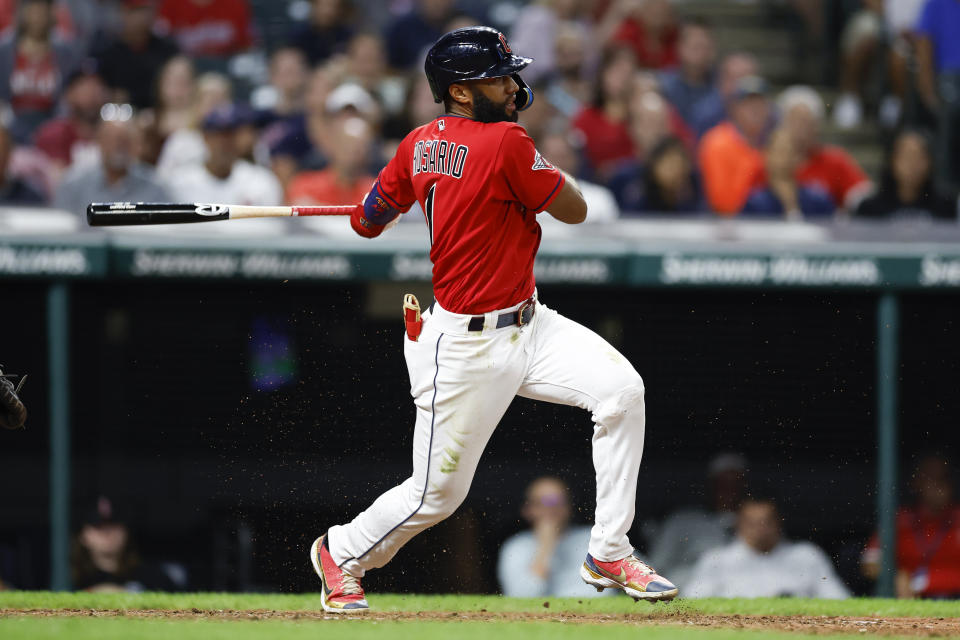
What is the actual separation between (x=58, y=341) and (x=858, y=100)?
613 cm

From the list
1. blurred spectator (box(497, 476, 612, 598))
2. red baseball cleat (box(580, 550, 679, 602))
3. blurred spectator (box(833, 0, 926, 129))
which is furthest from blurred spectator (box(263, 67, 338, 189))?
red baseball cleat (box(580, 550, 679, 602))

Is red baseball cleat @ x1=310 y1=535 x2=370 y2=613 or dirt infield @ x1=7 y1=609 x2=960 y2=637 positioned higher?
red baseball cleat @ x1=310 y1=535 x2=370 y2=613

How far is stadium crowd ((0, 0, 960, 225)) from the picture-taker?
26.3ft

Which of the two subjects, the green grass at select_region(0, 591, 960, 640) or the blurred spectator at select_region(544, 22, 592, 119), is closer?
the green grass at select_region(0, 591, 960, 640)

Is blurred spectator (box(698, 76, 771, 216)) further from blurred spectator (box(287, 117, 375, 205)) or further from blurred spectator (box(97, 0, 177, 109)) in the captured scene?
blurred spectator (box(97, 0, 177, 109))

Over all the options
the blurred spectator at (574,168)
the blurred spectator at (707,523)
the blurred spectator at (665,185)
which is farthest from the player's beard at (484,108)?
the blurred spectator at (665,185)

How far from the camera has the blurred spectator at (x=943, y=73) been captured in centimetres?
933

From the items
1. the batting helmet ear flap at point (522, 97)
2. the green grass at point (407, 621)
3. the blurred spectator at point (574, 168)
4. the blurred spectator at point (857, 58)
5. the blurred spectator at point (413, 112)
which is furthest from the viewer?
the blurred spectator at point (857, 58)

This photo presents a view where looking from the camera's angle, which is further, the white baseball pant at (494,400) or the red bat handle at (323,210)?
the red bat handle at (323,210)

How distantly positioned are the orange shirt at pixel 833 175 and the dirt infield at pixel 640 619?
4075mm

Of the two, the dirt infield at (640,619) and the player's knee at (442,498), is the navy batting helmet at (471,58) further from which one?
the dirt infield at (640,619)

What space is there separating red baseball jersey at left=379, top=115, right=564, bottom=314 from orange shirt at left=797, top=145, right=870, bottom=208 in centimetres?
456

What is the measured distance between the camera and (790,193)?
26.7 ft

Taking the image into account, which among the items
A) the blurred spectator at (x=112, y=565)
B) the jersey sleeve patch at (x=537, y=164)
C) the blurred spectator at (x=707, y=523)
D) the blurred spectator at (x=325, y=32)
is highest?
the blurred spectator at (x=325, y=32)
